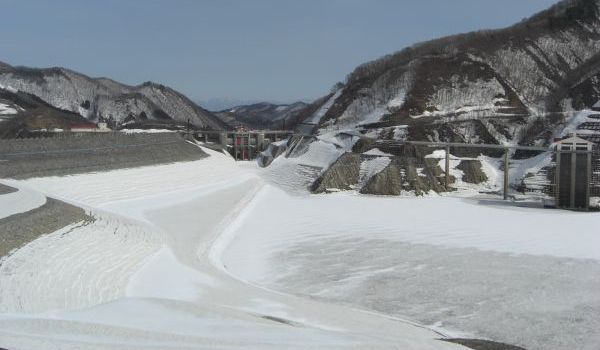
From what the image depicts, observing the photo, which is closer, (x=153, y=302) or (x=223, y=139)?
(x=153, y=302)

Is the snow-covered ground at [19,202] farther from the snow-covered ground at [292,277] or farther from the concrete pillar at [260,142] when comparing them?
the concrete pillar at [260,142]

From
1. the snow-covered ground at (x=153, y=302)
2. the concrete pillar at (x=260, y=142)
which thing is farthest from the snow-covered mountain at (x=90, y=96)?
the snow-covered ground at (x=153, y=302)

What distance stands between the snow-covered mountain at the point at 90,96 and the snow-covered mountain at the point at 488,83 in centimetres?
3854

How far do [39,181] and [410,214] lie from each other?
1270 cm

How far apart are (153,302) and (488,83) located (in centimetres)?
5399

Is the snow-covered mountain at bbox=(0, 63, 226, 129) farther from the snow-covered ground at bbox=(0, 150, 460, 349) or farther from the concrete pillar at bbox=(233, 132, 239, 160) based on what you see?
the snow-covered ground at bbox=(0, 150, 460, 349)

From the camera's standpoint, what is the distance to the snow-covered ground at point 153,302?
7648 mm

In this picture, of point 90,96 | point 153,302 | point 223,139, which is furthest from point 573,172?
point 90,96

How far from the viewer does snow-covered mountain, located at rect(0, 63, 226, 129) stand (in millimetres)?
97312

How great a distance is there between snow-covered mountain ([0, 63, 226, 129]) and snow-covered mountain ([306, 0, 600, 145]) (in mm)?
38536

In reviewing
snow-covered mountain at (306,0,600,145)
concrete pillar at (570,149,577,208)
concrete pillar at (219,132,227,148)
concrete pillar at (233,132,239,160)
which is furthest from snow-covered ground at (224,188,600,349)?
concrete pillar at (219,132,227,148)

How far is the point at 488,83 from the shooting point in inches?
2303

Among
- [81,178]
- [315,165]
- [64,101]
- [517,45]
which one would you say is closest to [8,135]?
[315,165]

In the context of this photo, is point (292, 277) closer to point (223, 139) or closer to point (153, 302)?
point (153, 302)
